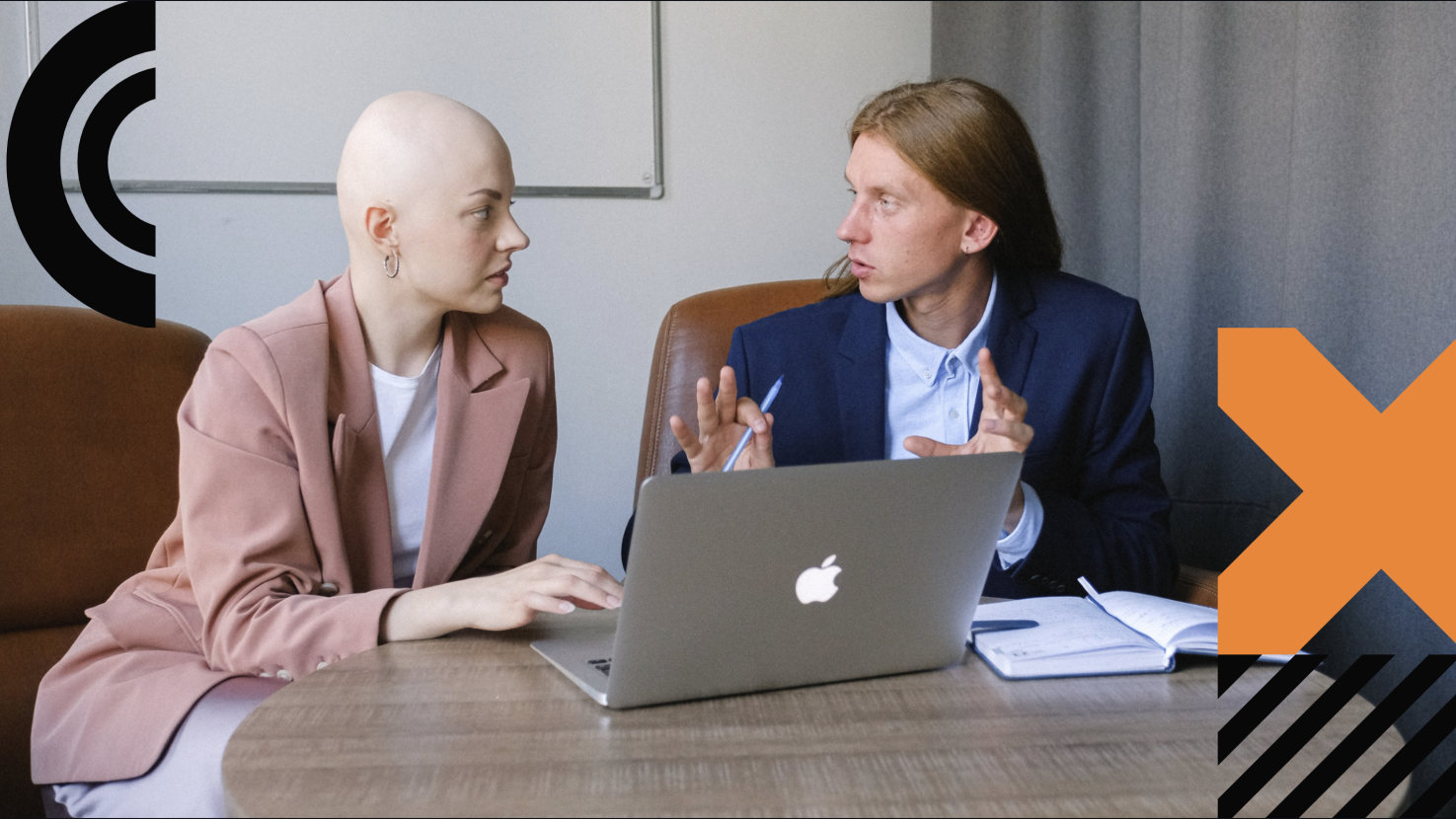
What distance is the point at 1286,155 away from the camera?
185cm

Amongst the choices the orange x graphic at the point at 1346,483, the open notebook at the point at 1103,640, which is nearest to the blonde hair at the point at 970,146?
the orange x graphic at the point at 1346,483

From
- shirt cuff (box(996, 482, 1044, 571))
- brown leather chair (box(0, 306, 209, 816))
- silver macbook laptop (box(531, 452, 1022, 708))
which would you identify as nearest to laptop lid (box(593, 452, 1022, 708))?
silver macbook laptop (box(531, 452, 1022, 708))

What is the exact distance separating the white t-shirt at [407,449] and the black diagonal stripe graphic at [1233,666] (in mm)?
896

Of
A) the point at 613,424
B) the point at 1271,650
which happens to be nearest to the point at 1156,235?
the point at 1271,650

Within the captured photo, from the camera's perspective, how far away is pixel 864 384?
1709 mm

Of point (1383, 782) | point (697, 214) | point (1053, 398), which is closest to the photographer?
point (1383, 782)

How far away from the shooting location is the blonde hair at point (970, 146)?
1669 millimetres

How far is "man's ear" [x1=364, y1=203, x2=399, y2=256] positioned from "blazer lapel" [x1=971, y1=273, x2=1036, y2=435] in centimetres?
83

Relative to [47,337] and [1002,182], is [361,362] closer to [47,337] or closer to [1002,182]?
[47,337]

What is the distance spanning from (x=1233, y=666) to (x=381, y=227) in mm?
1018

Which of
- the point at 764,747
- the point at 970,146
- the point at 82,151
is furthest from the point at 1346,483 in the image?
the point at 82,151

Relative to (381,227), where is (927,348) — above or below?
below

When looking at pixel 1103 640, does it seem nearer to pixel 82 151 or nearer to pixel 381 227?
pixel 381 227

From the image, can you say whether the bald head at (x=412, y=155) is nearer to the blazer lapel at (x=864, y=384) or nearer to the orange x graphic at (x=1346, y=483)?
the blazer lapel at (x=864, y=384)
